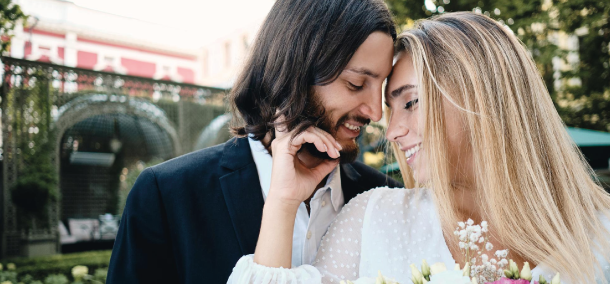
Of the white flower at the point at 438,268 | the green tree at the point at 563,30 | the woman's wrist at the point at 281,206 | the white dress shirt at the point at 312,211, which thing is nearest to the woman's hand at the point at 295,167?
the woman's wrist at the point at 281,206

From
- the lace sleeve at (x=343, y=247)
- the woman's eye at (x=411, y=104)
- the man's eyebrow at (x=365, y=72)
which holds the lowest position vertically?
the lace sleeve at (x=343, y=247)

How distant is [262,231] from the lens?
172 cm

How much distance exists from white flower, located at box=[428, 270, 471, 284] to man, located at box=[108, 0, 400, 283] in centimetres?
119

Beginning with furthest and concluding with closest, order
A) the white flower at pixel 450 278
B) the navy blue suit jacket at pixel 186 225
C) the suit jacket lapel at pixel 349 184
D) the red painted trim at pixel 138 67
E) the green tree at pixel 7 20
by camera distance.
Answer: the red painted trim at pixel 138 67, the green tree at pixel 7 20, the suit jacket lapel at pixel 349 184, the navy blue suit jacket at pixel 186 225, the white flower at pixel 450 278

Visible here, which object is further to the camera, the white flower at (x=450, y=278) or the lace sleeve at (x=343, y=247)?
the lace sleeve at (x=343, y=247)

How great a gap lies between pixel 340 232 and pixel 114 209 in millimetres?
17007

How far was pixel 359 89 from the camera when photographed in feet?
7.08

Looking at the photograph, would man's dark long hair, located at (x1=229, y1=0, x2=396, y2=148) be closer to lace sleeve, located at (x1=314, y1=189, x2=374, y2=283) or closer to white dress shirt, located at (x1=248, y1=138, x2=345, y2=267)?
white dress shirt, located at (x1=248, y1=138, x2=345, y2=267)

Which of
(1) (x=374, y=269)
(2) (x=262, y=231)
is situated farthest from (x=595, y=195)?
(2) (x=262, y=231)

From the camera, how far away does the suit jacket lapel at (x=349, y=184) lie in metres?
2.43

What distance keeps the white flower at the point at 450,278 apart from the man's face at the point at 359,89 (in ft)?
4.38

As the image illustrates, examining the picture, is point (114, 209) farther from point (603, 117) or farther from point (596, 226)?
point (596, 226)

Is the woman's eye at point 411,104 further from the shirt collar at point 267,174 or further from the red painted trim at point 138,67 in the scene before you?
the red painted trim at point 138,67

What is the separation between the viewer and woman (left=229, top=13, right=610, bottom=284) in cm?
173
